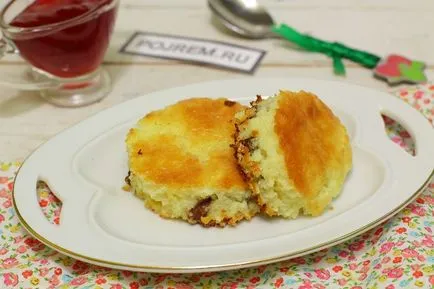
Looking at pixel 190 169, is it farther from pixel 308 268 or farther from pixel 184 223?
pixel 308 268

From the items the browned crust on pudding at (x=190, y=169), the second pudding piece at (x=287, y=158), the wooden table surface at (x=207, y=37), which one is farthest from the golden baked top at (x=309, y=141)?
the wooden table surface at (x=207, y=37)

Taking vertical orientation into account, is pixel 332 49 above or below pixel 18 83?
above

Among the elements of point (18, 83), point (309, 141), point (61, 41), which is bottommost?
point (18, 83)

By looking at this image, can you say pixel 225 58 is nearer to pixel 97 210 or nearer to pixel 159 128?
pixel 159 128

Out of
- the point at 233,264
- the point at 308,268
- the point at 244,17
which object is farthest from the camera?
the point at 244,17

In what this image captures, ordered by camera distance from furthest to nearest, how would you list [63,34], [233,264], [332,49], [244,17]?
[244,17] → [332,49] → [63,34] → [233,264]

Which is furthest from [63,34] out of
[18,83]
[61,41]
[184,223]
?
[184,223]

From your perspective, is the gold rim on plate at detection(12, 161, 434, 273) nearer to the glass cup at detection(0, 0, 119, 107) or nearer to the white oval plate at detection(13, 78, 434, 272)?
the white oval plate at detection(13, 78, 434, 272)
